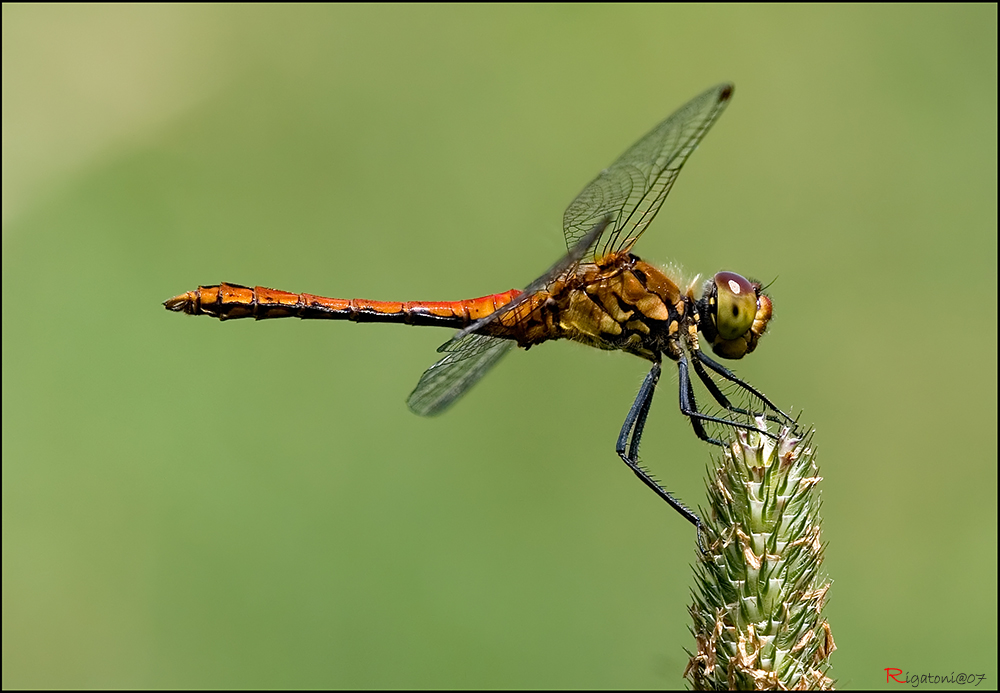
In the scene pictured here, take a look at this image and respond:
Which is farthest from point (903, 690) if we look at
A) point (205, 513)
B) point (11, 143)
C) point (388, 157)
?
point (11, 143)

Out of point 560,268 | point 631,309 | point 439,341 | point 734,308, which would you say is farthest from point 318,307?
point 439,341

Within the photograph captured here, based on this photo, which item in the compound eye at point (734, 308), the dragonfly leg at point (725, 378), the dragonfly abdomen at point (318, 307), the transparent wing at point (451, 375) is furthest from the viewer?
the dragonfly abdomen at point (318, 307)

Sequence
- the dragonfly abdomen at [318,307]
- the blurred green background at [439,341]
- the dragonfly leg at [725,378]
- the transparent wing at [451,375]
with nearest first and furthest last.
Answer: the dragonfly leg at [725,378]
the transparent wing at [451,375]
the dragonfly abdomen at [318,307]
the blurred green background at [439,341]

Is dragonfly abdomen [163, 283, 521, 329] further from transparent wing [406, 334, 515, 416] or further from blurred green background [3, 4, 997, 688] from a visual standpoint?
blurred green background [3, 4, 997, 688]

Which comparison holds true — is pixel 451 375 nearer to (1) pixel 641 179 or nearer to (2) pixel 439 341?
(1) pixel 641 179

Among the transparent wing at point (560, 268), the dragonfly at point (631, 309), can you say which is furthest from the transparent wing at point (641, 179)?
the transparent wing at point (560, 268)

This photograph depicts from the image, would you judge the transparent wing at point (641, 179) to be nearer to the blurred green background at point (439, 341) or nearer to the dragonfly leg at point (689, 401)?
A: the dragonfly leg at point (689, 401)
